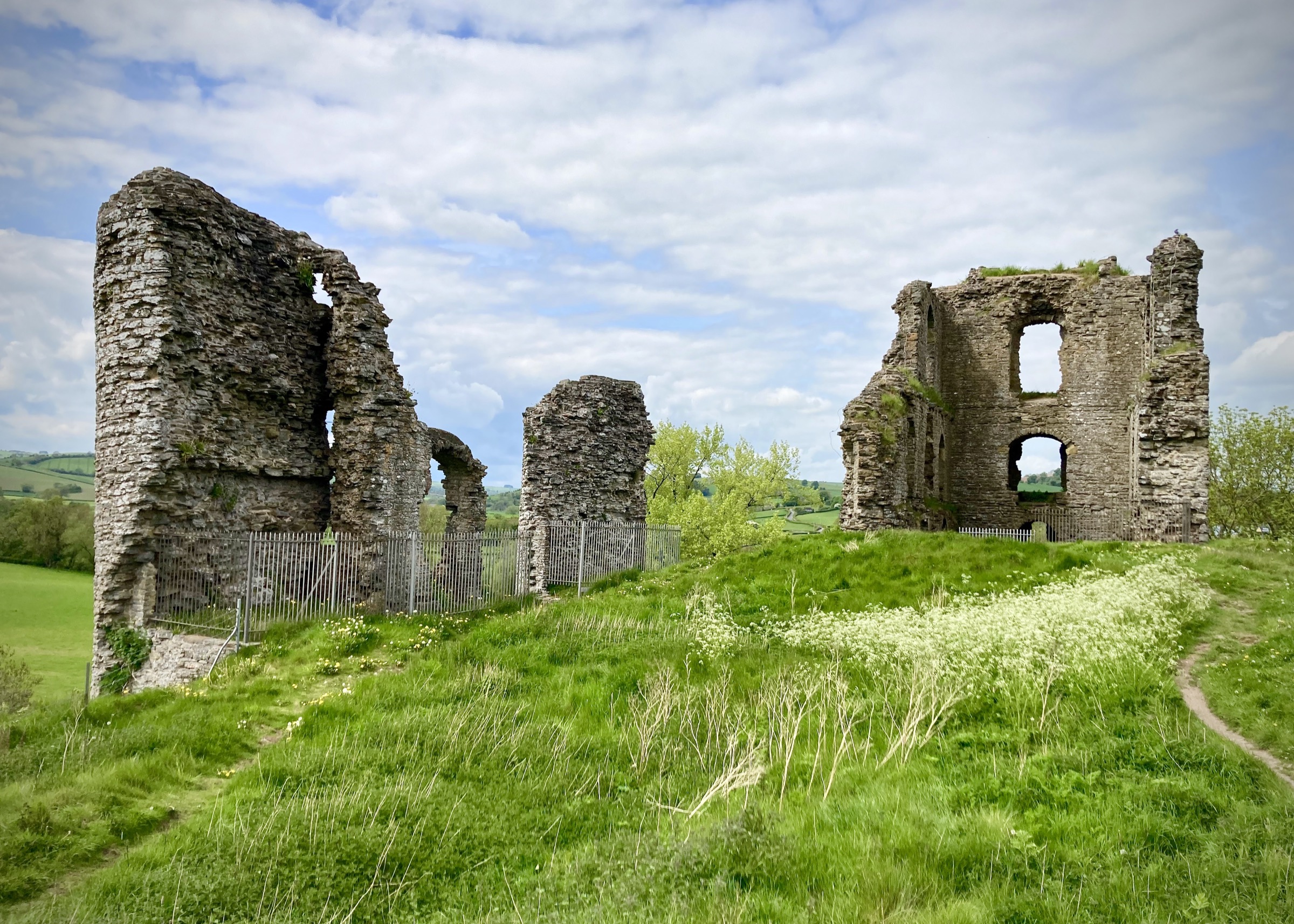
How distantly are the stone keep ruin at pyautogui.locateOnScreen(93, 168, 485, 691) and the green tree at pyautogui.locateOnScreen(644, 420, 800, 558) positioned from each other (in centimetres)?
2216

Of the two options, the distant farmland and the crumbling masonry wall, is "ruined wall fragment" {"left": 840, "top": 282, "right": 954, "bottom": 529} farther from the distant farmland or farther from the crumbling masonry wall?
the distant farmland

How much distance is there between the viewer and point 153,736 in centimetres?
782

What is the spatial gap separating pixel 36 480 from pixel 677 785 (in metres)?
84.6

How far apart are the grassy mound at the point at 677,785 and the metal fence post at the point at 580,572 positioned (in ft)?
19.7

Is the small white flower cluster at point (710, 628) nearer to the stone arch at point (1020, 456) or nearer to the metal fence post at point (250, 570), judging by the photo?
the metal fence post at point (250, 570)

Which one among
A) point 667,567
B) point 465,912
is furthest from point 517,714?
point 667,567

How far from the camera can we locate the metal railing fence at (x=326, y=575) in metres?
13.0

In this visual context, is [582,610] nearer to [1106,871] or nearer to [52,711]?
[52,711]

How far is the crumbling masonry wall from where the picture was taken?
19.8 meters

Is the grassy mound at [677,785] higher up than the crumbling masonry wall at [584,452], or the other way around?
the crumbling masonry wall at [584,452]

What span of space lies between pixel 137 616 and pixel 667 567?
442 inches

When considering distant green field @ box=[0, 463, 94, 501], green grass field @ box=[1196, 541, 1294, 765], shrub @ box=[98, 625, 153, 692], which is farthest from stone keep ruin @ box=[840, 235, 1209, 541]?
distant green field @ box=[0, 463, 94, 501]

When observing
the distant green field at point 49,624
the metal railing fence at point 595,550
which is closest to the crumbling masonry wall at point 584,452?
the metal railing fence at point 595,550

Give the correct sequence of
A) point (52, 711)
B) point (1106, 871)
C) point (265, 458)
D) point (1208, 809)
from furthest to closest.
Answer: point (265, 458)
point (52, 711)
point (1208, 809)
point (1106, 871)
